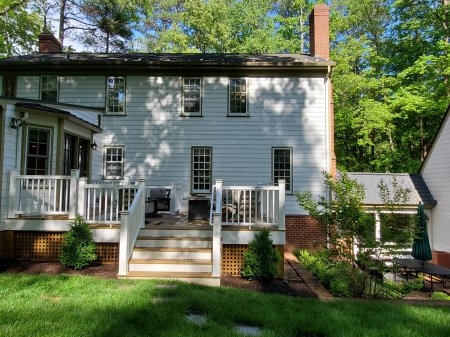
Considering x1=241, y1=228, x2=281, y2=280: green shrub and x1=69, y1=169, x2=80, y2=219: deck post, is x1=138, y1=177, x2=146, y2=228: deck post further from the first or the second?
x1=241, y1=228, x2=281, y2=280: green shrub

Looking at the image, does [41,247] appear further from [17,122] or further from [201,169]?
[201,169]

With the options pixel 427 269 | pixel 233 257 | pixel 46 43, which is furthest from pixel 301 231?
pixel 46 43

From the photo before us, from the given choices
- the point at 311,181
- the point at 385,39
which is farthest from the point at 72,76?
the point at 385,39

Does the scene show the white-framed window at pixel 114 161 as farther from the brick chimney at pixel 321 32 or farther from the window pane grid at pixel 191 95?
the brick chimney at pixel 321 32

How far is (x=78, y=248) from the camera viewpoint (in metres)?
7.25

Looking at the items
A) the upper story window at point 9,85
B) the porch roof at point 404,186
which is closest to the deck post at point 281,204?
the porch roof at point 404,186

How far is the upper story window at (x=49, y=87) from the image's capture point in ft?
44.4

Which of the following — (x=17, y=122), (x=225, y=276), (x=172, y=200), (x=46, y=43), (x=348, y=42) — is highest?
(x=348, y=42)

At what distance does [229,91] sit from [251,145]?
2.30 meters

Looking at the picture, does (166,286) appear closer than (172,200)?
Yes

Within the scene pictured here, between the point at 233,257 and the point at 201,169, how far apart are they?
5782mm

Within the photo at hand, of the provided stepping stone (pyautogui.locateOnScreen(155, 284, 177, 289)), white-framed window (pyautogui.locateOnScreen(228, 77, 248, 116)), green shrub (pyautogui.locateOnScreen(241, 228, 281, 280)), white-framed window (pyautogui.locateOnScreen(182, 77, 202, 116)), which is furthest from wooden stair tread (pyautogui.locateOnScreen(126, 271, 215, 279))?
white-framed window (pyautogui.locateOnScreen(228, 77, 248, 116))

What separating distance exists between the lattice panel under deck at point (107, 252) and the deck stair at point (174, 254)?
83cm

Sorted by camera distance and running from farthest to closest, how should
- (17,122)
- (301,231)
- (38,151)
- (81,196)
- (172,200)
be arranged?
(301,231) < (172,200) < (38,151) < (17,122) < (81,196)
